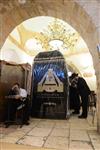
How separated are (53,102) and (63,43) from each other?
4.85m

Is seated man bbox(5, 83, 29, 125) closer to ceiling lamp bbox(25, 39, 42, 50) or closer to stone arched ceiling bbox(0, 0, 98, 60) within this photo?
stone arched ceiling bbox(0, 0, 98, 60)

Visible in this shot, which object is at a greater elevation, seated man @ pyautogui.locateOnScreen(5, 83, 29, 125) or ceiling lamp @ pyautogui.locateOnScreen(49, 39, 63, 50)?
ceiling lamp @ pyautogui.locateOnScreen(49, 39, 63, 50)

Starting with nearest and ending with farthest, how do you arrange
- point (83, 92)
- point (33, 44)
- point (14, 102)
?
point (14, 102) < point (83, 92) < point (33, 44)

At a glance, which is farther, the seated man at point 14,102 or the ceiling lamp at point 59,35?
the ceiling lamp at point 59,35

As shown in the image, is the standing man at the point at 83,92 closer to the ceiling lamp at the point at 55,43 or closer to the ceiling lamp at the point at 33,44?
the ceiling lamp at the point at 55,43

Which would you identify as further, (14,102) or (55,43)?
(55,43)

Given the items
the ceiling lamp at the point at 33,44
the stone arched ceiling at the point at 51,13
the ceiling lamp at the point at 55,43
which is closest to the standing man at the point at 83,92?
the stone arched ceiling at the point at 51,13

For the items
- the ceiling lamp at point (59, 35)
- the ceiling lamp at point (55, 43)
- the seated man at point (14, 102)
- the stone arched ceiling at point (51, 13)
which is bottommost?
the seated man at point (14, 102)

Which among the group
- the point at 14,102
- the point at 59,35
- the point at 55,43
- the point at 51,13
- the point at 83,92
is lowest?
the point at 14,102

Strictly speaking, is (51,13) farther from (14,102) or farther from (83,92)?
(83,92)

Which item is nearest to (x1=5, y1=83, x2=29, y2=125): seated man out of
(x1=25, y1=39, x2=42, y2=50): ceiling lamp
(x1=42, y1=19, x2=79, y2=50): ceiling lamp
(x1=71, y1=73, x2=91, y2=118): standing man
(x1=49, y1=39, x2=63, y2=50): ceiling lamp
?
(x1=71, y1=73, x2=91, y2=118): standing man

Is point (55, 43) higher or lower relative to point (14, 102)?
higher

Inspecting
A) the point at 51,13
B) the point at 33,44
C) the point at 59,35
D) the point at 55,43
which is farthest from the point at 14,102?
the point at 33,44

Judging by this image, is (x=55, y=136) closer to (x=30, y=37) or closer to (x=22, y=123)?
(x=22, y=123)
